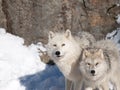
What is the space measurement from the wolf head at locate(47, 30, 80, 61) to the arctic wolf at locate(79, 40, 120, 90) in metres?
0.54

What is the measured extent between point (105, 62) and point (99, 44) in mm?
976

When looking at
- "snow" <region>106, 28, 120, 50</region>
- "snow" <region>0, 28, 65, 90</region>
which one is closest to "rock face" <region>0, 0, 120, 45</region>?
"snow" <region>106, 28, 120, 50</region>

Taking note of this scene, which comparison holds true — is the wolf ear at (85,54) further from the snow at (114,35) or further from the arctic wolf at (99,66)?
the snow at (114,35)

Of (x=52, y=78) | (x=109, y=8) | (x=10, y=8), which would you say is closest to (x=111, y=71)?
(x=52, y=78)

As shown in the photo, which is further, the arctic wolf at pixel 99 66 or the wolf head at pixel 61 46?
the wolf head at pixel 61 46

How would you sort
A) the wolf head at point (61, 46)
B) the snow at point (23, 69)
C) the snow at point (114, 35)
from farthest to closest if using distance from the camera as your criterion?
the snow at point (114, 35)
the snow at point (23, 69)
the wolf head at point (61, 46)

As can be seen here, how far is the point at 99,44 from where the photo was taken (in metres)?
11.3

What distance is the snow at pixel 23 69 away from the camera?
1239 centimetres

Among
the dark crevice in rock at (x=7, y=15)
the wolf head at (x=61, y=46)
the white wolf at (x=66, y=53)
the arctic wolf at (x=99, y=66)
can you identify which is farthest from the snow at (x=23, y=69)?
the arctic wolf at (x=99, y=66)

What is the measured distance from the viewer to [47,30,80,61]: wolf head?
35.9 ft

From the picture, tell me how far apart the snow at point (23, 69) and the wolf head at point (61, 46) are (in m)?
1.43

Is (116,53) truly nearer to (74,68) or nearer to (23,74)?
(74,68)

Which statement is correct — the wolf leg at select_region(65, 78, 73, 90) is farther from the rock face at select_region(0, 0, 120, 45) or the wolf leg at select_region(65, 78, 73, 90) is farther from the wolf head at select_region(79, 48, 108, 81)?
the rock face at select_region(0, 0, 120, 45)

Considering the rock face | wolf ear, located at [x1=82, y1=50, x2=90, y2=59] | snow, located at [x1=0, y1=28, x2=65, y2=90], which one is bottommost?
snow, located at [x1=0, y1=28, x2=65, y2=90]
